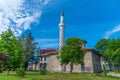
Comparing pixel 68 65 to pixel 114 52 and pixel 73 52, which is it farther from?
pixel 114 52

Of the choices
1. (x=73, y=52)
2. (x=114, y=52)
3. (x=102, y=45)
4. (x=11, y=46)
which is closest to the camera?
(x=11, y=46)

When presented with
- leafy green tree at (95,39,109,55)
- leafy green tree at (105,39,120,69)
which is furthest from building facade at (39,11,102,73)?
leafy green tree at (95,39,109,55)

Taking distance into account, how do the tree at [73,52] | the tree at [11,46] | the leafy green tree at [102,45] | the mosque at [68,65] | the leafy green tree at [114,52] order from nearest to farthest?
the tree at [11,46] → the tree at [73,52] → the mosque at [68,65] → the leafy green tree at [114,52] → the leafy green tree at [102,45]

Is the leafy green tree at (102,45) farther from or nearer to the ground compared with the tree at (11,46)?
farther from the ground

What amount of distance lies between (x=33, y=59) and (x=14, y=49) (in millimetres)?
29970

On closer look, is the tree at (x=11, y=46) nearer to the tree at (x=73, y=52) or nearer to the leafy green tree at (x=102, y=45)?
the tree at (x=73, y=52)

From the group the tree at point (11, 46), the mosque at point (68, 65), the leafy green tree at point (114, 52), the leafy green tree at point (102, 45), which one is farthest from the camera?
the leafy green tree at point (102, 45)

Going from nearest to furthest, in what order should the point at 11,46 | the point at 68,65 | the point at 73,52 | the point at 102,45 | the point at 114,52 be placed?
the point at 11,46, the point at 73,52, the point at 68,65, the point at 114,52, the point at 102,45

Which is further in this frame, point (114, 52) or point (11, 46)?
point (114, 52)

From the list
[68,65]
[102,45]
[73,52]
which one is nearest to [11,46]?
[73,52]

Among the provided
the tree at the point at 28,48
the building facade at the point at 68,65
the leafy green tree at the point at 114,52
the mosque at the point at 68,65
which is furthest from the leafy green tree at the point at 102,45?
the tree at the point at 28,48

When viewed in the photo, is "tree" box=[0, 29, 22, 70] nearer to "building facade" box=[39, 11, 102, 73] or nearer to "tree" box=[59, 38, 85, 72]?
"tree" box=[59, 38, 85, 72]

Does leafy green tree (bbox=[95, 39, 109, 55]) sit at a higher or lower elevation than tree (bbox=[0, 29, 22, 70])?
higher

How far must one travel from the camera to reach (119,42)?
7738cm
